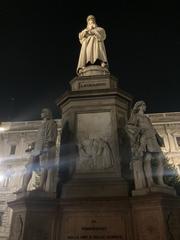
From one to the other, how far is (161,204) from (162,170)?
113cm

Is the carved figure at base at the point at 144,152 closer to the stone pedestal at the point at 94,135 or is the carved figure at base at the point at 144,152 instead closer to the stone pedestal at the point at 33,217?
the stone pedestal at the point at 94,135

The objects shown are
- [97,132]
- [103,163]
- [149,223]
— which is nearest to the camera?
[149,223]

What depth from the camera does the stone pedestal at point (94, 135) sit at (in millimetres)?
6922

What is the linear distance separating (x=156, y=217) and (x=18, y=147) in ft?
111

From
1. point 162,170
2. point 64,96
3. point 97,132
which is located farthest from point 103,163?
point 64,96

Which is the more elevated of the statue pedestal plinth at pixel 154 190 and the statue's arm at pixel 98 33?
the statue's arm at pixel 98 33

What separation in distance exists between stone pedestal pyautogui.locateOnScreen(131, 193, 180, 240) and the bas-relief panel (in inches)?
62.2

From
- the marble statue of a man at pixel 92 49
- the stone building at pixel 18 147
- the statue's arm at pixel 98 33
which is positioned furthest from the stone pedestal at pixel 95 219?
the stone building at pixel 18 147

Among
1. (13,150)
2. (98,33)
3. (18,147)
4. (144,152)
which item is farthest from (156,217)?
(13,150)

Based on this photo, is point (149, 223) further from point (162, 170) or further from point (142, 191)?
point (162, 170)

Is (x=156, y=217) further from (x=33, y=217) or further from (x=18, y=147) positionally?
(x=18, y=147)

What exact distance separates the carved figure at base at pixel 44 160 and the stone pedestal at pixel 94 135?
494mm

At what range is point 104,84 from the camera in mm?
9477

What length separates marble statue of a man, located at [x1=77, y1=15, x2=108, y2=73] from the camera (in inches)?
430
